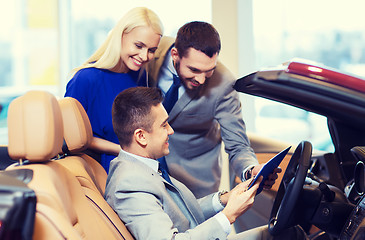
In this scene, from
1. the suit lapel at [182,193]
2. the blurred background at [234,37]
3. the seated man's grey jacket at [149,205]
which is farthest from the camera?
the blurred background at [234,37]

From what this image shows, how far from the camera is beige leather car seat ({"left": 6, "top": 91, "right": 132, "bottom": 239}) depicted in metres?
1.09

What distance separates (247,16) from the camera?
3.92 meters

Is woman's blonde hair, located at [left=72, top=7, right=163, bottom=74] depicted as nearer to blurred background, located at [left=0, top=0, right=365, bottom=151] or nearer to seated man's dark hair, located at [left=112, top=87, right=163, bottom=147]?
seated man's dark hair, located at [left=112, top=87, right=163, bottom=147]

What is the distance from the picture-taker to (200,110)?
233cm

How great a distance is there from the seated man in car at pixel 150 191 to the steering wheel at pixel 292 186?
95mm

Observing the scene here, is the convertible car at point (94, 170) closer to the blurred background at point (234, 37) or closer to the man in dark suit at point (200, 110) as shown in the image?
the man in dark suit at point (200, 110)

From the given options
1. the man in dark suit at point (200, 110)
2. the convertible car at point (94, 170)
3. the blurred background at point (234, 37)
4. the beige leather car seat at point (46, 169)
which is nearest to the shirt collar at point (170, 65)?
the man in dark suit at point (200, 110)

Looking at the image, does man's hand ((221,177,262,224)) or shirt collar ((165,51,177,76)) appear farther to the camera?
shirt collar ((165,51,177,76))

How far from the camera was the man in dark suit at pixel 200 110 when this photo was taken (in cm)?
204

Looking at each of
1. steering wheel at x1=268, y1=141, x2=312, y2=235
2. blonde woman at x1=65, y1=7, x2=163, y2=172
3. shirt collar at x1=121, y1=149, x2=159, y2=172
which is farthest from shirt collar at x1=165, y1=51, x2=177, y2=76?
steering wheel at x1=268, y1=141, x2=312, y2=235

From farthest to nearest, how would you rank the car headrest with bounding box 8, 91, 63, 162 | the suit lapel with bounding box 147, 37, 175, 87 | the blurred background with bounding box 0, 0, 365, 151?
the blurred background with bounding box 0, 0, 365, 151, the suit lapel with bounding box 147, 37, 175, 87, the car headrest with bounding box 8, 91, 63, 162

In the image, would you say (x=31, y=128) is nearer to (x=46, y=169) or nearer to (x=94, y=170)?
(x=46, y=169)

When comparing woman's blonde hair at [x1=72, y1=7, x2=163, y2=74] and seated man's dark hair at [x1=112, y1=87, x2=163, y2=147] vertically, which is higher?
woman's blonde hair at [x1=72, y1=7, x2=163, y2=74]

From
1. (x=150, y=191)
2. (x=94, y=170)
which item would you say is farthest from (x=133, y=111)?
(x=94, y=170)
